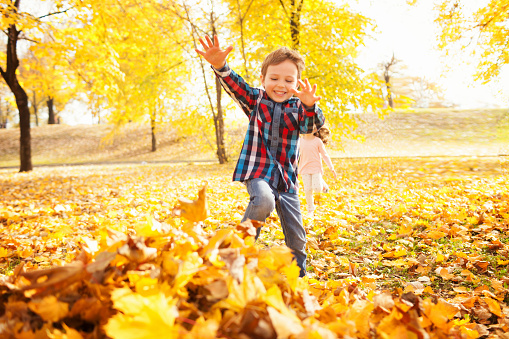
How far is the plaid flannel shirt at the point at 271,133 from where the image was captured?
2521 millimetres

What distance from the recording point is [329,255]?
3.33 m

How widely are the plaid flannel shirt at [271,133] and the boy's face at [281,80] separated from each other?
6cm

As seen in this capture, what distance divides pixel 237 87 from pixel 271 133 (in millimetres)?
474

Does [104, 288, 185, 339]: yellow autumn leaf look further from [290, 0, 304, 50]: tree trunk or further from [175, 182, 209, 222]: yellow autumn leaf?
[290, 0, 304, 50]: tree trunk

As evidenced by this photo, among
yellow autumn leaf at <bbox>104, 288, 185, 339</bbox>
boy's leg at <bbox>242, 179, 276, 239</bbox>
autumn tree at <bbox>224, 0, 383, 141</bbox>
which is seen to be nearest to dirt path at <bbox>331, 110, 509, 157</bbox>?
autumn tree at <bbox>224, 0, 383, 141</bbox>

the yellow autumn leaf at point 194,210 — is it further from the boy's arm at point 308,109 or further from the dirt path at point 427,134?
the dirt path at point 427,134

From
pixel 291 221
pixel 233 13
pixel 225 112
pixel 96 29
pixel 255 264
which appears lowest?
pixel 291 221

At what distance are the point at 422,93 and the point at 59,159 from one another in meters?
42.7

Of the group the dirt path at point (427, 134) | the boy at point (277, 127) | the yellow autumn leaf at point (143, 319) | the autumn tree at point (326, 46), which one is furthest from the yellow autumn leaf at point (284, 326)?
the dirt path at point (427, 134)

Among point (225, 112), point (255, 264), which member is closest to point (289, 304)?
point (255, 264)

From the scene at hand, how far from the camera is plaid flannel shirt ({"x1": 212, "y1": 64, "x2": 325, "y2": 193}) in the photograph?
252 centimetres

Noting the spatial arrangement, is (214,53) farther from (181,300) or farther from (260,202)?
(181,300)

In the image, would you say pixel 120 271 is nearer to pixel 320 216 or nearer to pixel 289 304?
pixel 289 304

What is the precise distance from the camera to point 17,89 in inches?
425
